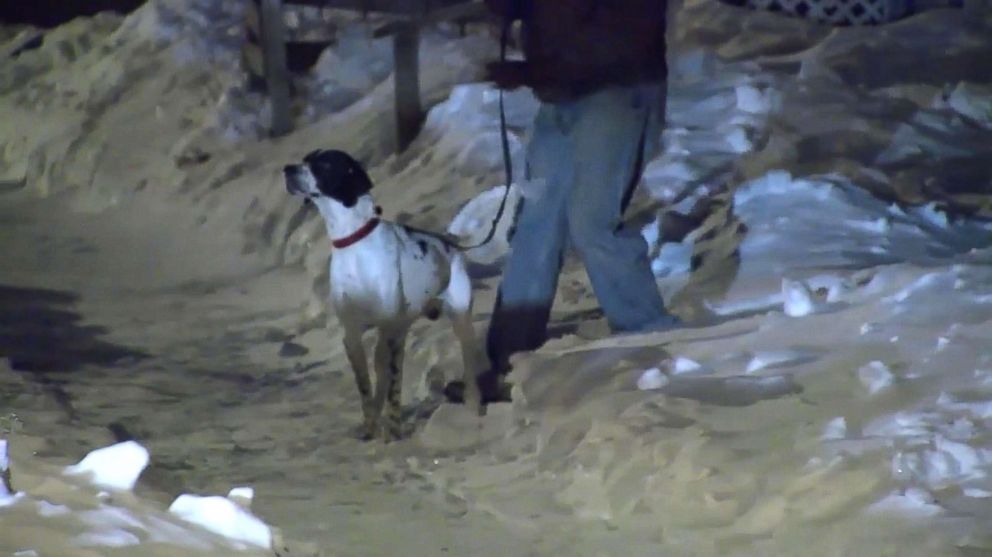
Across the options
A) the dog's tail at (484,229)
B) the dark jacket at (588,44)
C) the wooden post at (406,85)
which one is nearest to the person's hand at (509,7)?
the dark jacket at (588,44)

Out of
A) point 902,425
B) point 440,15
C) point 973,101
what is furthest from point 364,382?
point 973,101

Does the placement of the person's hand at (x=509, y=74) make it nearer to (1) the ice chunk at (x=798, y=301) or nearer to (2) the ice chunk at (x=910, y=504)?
(1) the ice chunk at (x=798, y=301)

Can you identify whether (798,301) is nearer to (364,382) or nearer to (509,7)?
(509,7)

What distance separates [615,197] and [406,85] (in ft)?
14.1

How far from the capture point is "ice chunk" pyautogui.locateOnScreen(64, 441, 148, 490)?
130 inches

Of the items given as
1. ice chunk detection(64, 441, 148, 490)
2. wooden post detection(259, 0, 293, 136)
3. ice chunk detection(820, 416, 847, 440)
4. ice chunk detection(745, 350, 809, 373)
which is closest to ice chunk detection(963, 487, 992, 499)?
ice chunk detection(820, 416, 847, 440)

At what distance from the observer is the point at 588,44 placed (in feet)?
17.6

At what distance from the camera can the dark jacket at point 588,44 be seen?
5.37 meters

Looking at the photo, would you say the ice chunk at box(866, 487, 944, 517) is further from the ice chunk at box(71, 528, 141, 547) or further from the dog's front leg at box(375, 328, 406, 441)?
the dog's front leg at box(375, 328, 406, 441)

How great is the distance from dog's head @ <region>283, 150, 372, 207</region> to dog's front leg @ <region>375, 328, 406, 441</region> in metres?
0.61

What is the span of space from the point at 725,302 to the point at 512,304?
106 centimetres

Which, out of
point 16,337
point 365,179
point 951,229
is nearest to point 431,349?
point 365,179

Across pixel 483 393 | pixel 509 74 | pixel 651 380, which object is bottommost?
pixel 483 393

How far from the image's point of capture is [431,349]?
629 centimetres
